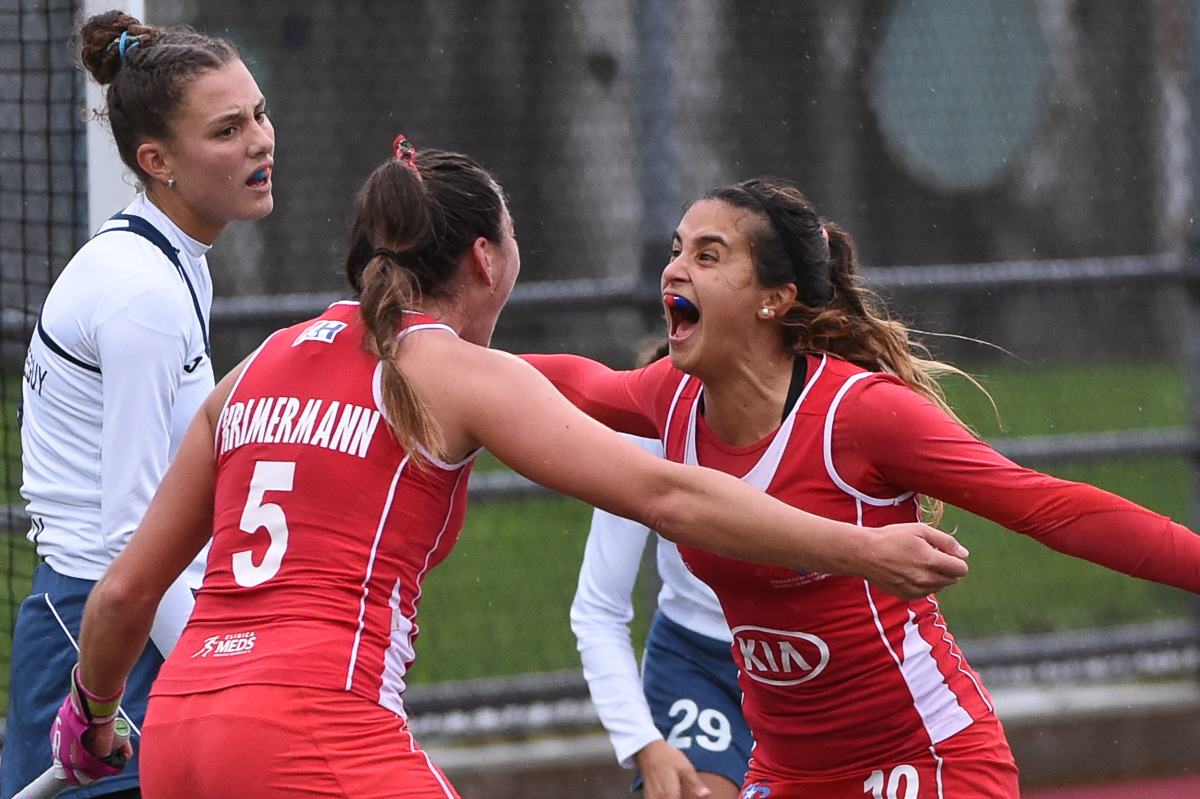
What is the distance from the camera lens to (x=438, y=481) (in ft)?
8.11

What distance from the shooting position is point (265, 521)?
244 centimetres

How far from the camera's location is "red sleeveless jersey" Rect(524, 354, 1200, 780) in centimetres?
275

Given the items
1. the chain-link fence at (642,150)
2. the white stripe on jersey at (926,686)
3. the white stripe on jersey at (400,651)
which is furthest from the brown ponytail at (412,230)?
the chain-link fence at (642,150)

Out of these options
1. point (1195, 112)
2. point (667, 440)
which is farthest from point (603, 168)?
point (667, 440)

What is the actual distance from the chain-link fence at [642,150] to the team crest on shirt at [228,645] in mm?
2334

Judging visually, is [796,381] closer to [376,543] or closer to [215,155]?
[376,543]

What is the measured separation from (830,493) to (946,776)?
1.91 ft

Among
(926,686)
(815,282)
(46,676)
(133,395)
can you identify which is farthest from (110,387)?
(926,686)

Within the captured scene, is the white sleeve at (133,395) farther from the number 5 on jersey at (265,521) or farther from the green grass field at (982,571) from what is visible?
the green grass field at (982,571)

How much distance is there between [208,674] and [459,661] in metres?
3.58

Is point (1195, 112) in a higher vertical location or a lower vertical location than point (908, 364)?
higher

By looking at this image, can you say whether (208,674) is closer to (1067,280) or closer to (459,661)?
(459,661)

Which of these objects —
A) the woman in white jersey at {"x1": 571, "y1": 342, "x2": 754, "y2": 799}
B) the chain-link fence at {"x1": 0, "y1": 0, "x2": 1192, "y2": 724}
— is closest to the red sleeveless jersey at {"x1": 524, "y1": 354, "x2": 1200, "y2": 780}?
the woman in white jersey at {"x1": 571, "y1": 342, "x2": 754, "y2": 799}

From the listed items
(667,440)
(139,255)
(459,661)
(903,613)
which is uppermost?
(139,255)
